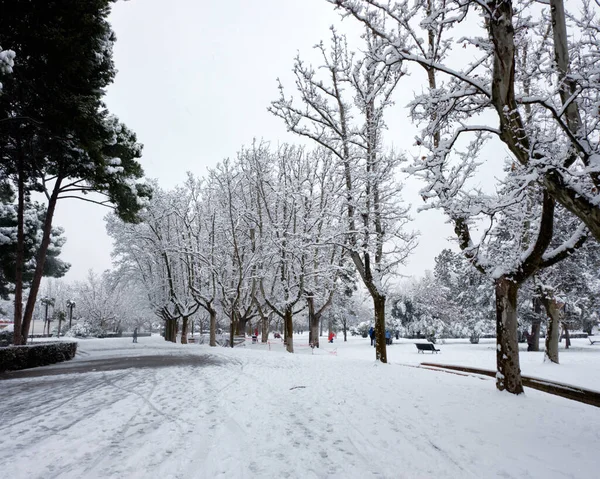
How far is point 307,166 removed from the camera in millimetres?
22344

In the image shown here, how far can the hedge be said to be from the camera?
12.3 metres

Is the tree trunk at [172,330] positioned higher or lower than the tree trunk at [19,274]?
lower

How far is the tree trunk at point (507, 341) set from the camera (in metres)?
7.60

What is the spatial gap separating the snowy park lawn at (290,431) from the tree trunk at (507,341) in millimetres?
362

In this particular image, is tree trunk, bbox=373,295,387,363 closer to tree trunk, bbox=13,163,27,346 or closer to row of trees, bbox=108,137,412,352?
row of trees, bbox=108,137,412,352

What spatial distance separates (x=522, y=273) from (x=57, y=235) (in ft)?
105

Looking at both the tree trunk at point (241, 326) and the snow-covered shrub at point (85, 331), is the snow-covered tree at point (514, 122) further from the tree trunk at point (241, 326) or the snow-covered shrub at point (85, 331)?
the snow-covered shrub at point (85, 331)

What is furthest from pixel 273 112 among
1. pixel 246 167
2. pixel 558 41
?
pixel 246 167

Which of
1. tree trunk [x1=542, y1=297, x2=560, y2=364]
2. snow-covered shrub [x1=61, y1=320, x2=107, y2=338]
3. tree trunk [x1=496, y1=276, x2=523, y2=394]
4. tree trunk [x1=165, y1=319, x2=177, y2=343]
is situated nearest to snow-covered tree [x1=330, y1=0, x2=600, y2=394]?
tree trunk [x1=496, y1=276, x2=523, y2=394]

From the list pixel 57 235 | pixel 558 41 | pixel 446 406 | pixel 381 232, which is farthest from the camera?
pixel 57 235

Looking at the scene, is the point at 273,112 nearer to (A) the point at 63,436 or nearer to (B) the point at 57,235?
Result: (A) the point at 63,436

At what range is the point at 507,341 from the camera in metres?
7.66

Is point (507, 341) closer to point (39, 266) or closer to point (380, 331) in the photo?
point (380, 331)

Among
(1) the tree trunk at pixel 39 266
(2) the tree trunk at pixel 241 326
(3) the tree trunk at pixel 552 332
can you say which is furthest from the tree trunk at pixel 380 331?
(2) the tree trunk at pixel 241 326
